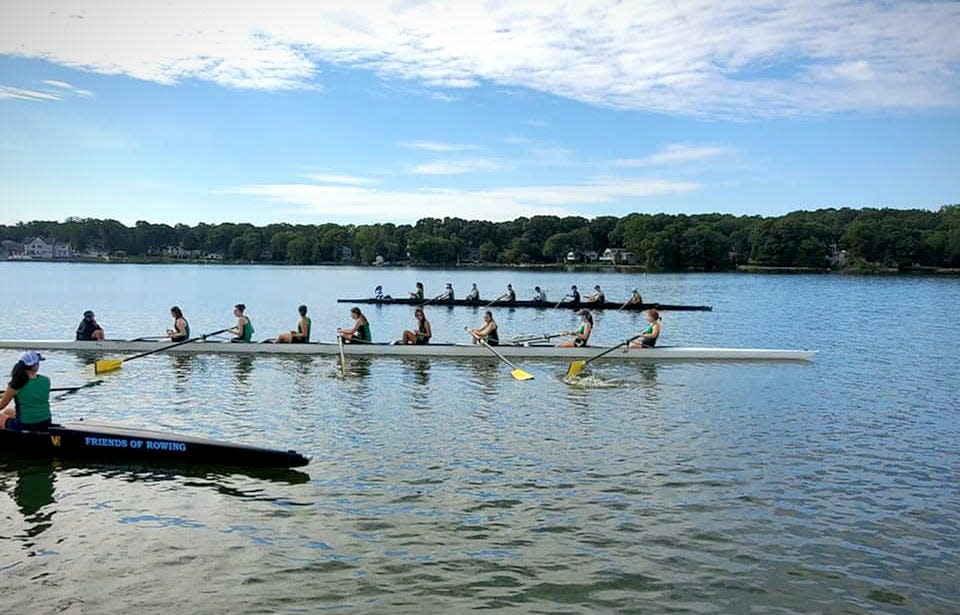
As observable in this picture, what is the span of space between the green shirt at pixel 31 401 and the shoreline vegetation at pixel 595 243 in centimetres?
14117

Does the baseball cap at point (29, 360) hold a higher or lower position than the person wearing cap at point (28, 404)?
higher

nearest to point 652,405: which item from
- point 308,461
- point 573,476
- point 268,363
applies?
point 573,476

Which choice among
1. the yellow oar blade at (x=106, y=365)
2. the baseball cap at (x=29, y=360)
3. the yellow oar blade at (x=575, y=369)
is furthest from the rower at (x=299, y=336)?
the baseball cap at (x=29, y=360)

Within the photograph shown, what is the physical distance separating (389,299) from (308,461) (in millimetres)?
38206

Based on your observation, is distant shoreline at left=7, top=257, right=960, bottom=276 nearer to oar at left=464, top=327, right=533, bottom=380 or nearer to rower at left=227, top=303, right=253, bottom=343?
oar at left=464, top=327, right=533, bottom=380

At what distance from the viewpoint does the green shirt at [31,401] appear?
1121 centimetres

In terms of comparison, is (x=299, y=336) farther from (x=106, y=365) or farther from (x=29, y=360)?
(x=29, y=360)

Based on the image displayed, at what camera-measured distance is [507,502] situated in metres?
9.96

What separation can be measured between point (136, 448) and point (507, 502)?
5.66 metres

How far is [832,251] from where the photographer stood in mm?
148000

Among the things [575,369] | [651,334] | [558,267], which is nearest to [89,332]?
[575,369]

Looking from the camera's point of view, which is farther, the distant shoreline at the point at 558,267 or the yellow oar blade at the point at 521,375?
the distant shoreline at the point at 558,267

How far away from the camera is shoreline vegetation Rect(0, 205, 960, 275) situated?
141 meters

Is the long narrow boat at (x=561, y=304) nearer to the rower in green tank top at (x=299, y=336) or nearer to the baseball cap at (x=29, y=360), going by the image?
the rower in green tank top at (x=299, y=336)
